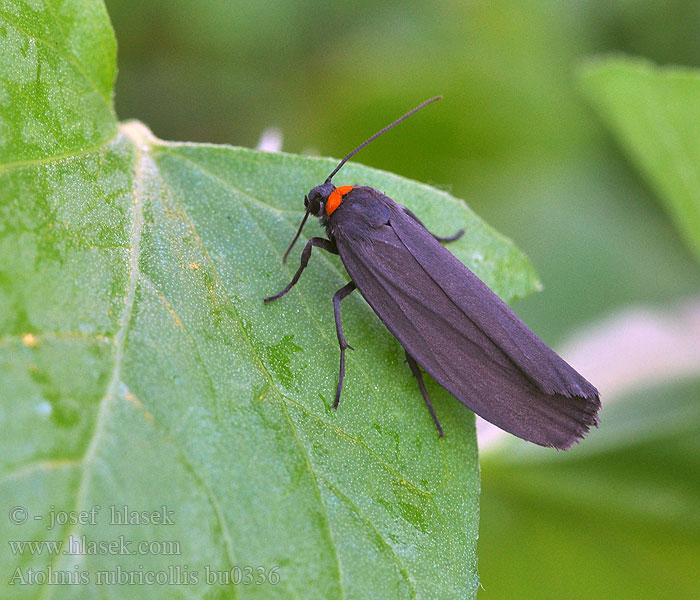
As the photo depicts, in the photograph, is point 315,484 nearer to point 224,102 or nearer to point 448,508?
point 448,508

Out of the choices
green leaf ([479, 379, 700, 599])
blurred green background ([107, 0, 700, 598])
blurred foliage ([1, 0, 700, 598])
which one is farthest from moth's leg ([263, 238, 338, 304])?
blurred foliage ([1, 0, 700, 598])

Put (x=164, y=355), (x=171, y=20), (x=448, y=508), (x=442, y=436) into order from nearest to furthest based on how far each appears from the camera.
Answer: (x=164, y=355)
(x=448, y=508)
(x=442, y=436)
(x=171, y=20)

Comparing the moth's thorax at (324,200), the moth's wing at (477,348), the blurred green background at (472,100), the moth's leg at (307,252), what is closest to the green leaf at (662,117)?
the blurred green background at (472,100)

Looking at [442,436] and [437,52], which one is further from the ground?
[437,52]

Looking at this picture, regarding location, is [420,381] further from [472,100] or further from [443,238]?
[472,100]

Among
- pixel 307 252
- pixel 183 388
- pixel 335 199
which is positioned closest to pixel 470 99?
pixel 335 199

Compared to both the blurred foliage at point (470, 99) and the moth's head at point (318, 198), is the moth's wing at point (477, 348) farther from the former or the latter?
the blurred foliage at point (470, 99)

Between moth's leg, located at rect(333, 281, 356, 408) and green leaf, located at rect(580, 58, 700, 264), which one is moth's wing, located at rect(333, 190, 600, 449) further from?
green leaf, located at rect(580, 58, 700, 264)

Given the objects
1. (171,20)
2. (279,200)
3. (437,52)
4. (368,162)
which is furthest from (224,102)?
(279,200)
